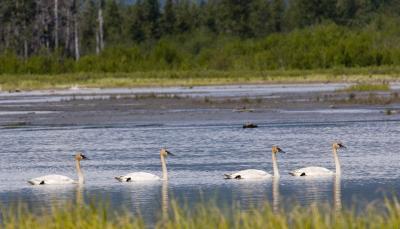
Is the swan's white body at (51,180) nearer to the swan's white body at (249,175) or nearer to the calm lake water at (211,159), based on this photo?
the calm lake water at (211,159)

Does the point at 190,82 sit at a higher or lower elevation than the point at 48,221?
lower

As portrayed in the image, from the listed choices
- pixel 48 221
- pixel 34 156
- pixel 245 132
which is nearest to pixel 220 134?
pixel 245 132

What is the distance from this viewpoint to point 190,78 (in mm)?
65125

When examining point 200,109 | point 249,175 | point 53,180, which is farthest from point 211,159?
point 200,109

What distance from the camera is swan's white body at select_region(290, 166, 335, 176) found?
18.5 meters

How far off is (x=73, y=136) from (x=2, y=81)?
36721mm

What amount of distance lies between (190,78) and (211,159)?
43.2 m

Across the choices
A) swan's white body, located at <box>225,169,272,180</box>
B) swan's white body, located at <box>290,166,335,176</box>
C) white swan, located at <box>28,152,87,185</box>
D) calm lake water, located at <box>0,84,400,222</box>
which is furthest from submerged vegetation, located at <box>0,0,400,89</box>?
white swan, located at <box>28,152,87,185</box>

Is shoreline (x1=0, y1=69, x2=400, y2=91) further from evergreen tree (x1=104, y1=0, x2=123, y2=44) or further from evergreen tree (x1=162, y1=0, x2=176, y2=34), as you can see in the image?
evergreen tree (x1=104, y1=0, x2=123, y2=44)

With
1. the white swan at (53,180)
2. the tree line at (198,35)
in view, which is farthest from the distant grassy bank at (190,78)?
the white swan at (53,180)

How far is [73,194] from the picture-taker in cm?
1738

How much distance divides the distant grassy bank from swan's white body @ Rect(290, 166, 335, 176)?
38.5 metres

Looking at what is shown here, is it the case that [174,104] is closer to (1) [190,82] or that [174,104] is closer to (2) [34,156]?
(2) [34,156]

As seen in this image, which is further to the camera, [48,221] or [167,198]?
[167,198]
